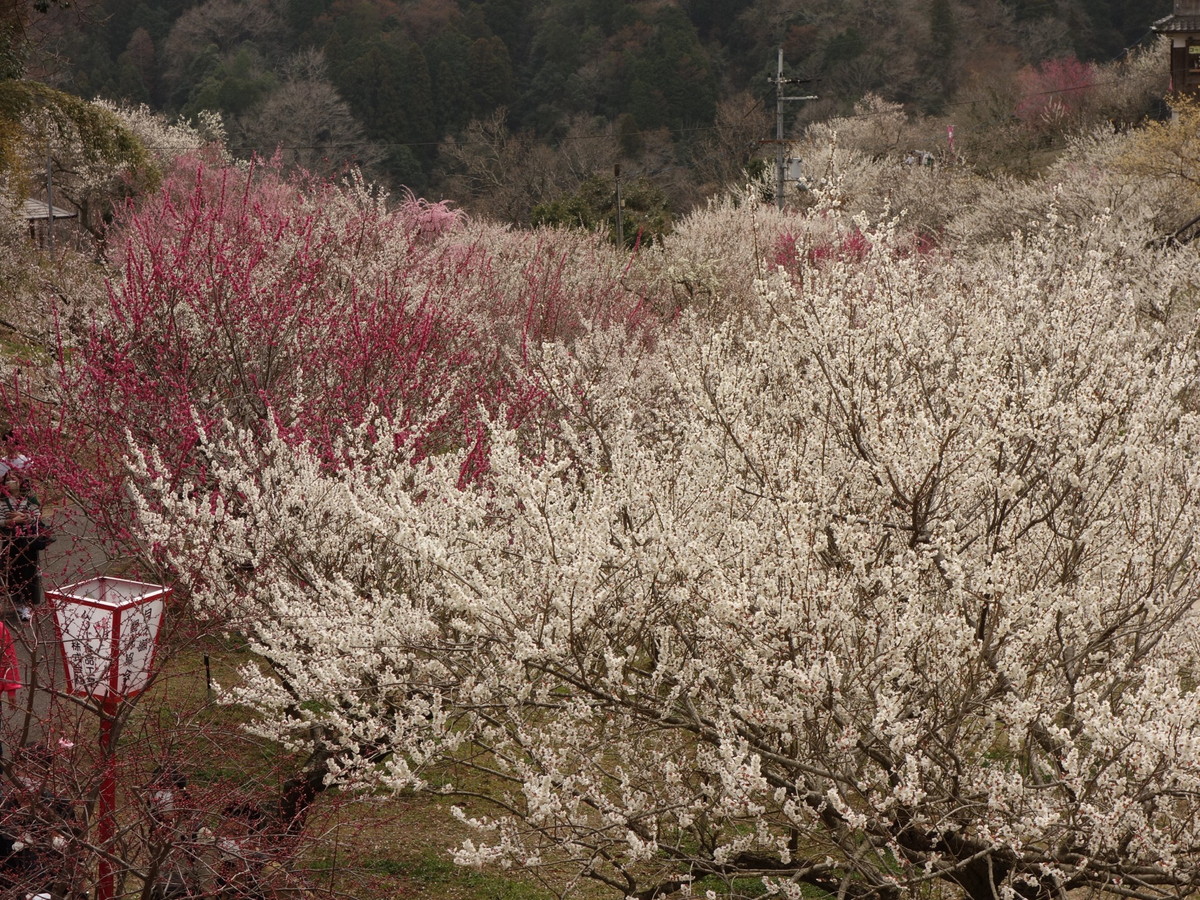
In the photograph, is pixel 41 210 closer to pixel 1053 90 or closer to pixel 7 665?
pixel 7 665

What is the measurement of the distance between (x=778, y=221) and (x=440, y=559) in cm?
2361

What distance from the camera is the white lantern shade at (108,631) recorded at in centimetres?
466

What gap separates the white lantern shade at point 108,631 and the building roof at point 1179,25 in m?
45.0

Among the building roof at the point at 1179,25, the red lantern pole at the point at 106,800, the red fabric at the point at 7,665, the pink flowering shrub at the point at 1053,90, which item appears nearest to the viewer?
the red lantern pole at the point at 106,800

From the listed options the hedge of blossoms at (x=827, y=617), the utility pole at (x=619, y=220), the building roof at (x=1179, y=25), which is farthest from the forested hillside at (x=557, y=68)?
the hedge of blossoms at (x=827, y=617)

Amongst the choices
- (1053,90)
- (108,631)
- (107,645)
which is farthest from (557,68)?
(108,631)

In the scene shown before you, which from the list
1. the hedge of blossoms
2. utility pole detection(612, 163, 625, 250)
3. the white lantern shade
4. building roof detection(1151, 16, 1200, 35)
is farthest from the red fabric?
building roof detection(1151, 16, 1200, 35)

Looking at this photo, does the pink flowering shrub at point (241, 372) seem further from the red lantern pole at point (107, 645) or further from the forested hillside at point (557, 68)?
the forested hillside at point (557, 68)

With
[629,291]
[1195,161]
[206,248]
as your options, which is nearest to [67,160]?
[629,291]

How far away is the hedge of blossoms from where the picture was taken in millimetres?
4199

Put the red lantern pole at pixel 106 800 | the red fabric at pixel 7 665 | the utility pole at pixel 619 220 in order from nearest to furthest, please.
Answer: the red lantern pole at pixel 106 800
the red fabric at pixel 7 665
the utility pole at pixel 619 220

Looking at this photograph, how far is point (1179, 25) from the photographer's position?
41719mm

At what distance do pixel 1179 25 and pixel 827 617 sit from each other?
148 feet

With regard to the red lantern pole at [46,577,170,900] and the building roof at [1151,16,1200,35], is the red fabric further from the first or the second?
the building roof at [1151,16,1200,35]
